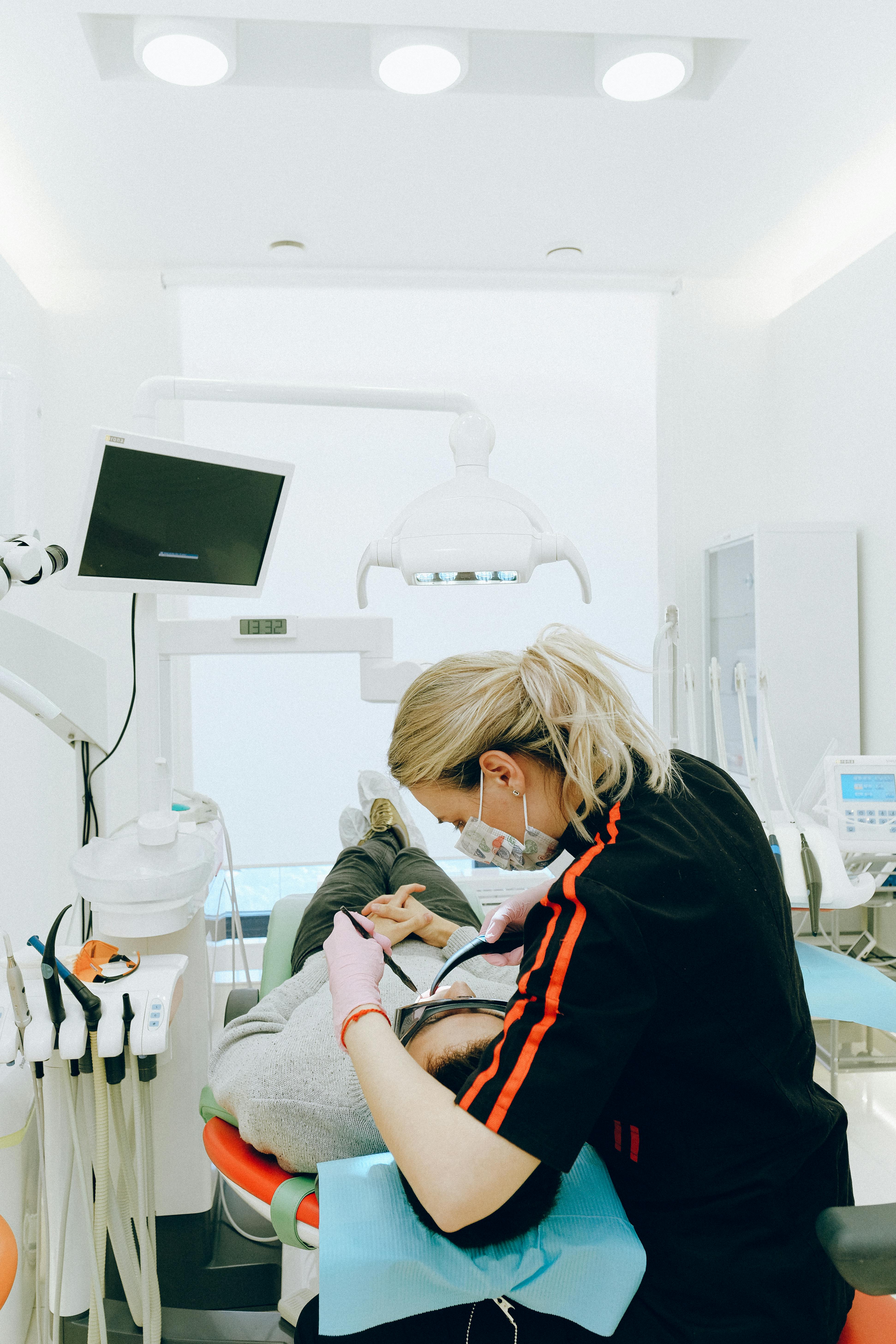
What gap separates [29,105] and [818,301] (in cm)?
277

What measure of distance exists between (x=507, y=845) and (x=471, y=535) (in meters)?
0.62

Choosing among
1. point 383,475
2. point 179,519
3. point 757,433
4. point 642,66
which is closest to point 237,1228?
point 179,519

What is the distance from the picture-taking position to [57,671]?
1452 millimetres

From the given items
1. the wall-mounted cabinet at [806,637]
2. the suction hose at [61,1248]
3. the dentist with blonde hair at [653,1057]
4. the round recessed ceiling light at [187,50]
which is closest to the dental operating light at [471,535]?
the dentist with blonde hair at [653,1057]

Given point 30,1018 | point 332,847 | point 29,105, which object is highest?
point 29,105

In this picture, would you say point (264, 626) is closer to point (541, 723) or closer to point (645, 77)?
point (541, 723)

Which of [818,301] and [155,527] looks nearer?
[155,527]

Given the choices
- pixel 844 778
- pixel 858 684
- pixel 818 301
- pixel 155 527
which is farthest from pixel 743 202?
pixel 155 527

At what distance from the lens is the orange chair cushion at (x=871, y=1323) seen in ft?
2.98

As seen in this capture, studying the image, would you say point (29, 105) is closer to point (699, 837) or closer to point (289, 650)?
point (289, 650)

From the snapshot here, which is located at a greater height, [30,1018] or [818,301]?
[818,301]

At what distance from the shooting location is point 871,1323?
0.93 meters

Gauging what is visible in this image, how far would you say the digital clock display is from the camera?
65.5 inches

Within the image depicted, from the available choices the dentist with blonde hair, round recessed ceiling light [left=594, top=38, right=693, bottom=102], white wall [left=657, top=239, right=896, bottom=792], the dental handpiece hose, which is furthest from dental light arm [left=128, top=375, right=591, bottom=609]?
white wall [left=657, top=239, right=896, bottom=792]
